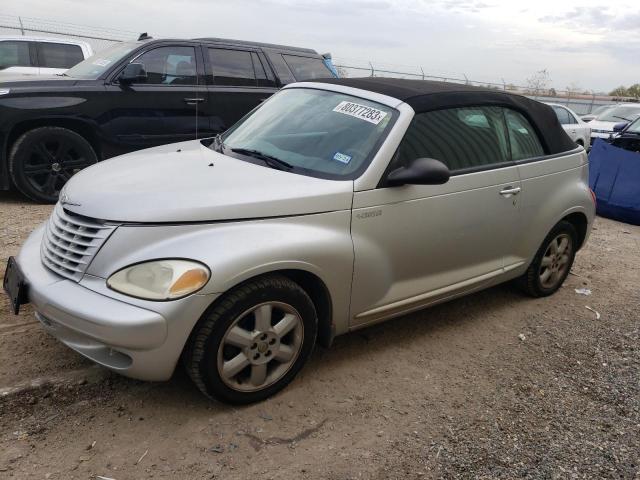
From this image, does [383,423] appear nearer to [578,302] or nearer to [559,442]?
[559,442]

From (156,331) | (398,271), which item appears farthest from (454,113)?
(156,331)

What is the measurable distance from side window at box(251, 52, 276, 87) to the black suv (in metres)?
0.01

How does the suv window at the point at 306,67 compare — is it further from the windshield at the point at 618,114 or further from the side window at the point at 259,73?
the windshield at the point at 618,114

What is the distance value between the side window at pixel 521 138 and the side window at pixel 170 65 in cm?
410

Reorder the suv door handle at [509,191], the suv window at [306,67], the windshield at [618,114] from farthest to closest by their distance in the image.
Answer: the windshield at [618,114], the suv window at [306,67], the suv door handle at [509,191]

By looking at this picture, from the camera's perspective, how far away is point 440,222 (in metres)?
3.54

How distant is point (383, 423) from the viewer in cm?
296

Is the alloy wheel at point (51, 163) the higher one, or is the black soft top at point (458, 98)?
the black soft top at point (458, 98)

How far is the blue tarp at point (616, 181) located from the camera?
789cm

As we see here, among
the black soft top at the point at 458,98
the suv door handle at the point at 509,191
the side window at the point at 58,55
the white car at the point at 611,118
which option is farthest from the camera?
the white car at the point at 611,118

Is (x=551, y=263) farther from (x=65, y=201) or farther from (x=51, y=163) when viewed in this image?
(x=51, y=163)

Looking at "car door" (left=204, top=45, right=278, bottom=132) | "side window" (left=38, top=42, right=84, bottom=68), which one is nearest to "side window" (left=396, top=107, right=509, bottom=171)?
"car door" (left=204, top=45, right=278, bottom=132)

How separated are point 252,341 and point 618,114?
1574 cm

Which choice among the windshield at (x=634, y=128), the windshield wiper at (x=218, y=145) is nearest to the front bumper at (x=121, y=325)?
the windshield wiper at (x=218, y=145)
